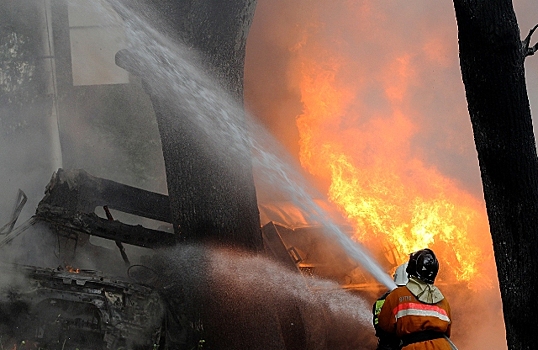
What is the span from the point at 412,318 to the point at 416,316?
0.03m

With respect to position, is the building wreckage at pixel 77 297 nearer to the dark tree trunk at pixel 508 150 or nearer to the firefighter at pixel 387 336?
the firefighter at pixel 387 336

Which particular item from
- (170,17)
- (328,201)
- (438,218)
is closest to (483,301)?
(438,218)

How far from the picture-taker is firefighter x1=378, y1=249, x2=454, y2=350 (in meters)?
4.86

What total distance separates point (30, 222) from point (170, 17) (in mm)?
2906

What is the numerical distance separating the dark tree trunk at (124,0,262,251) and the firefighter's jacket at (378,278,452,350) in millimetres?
2528

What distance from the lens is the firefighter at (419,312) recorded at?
4859 millimetres

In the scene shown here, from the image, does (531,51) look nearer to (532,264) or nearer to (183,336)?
(532,264)

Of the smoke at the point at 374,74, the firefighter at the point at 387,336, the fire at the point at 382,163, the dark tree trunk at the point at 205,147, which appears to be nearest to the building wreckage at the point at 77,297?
the dark tree trunk at the point at 205,147

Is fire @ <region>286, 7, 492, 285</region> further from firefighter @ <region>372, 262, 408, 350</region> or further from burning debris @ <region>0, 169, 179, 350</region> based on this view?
firefighter @ <region>372, 262, 408, 350</region>

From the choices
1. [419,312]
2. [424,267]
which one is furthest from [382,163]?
[419,312]

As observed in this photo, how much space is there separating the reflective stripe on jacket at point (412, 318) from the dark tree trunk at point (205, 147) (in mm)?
2541

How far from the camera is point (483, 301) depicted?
9.04 metres

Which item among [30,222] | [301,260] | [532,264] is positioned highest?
[532,264]

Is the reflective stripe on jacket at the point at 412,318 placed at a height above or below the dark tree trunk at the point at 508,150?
below
